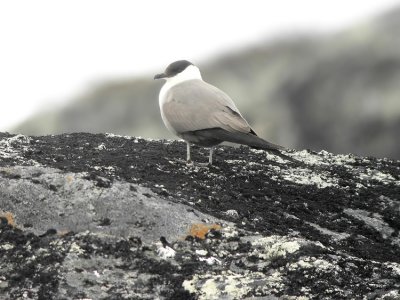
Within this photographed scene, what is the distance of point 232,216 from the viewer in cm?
656

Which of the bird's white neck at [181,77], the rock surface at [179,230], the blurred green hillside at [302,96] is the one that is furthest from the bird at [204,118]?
the blurred green hillside at [302,96]

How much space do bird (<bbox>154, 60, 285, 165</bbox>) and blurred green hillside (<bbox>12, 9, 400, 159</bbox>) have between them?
24.2 ft

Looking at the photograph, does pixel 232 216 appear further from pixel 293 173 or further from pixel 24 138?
pixel 24 138

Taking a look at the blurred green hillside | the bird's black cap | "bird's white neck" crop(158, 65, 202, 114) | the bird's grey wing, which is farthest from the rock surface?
the blurred green hillside

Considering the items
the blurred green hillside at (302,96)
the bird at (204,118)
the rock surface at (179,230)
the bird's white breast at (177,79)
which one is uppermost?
the blurred green hillside at (302,96)

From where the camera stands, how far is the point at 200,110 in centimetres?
877

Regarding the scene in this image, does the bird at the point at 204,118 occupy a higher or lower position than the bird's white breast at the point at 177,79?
lower

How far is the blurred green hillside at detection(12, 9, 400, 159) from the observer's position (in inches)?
647

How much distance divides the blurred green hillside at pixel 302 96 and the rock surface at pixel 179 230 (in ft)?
27.4

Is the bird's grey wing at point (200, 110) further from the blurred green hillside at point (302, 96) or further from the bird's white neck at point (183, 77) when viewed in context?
the blurred green hillside at point (302, 96)

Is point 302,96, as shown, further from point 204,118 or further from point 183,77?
point 204,118

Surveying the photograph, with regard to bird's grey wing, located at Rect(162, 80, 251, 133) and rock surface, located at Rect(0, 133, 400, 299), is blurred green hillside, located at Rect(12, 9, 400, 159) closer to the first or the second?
bird's grey wing, located at Rect(162, 80, 251, 133)

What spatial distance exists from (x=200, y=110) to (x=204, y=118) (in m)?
0.13

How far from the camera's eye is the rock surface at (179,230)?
210 inches
